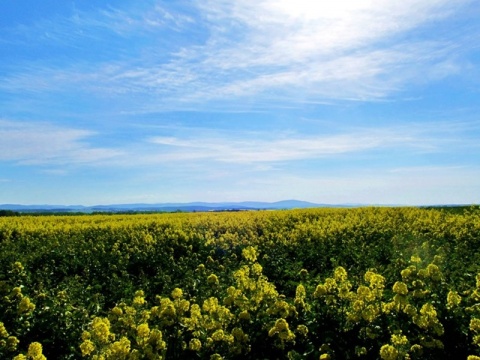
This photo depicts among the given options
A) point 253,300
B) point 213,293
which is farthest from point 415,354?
point 213,293

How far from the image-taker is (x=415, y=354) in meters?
4.98

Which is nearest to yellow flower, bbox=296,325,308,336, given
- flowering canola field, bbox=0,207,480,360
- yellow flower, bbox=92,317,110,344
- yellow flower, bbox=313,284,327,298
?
flowering canola field, bbox=0,207,480,360

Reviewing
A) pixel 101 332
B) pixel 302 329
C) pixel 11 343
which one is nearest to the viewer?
pixel 101 332

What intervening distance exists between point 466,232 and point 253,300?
12311 millimetres

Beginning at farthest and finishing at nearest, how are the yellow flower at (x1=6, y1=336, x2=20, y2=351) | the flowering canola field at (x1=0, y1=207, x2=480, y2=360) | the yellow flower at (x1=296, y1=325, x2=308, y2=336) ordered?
1. the yellow flower at (x1=6, y1=336, x2=20, y2=351)
2. the yellow flower at (x1=296, y1=325, x2=308, y2=336)
3. the flowering canola field at (x1=0, y1=207, x2=480, y2=360)

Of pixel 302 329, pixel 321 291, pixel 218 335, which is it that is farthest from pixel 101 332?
pixel 321 291

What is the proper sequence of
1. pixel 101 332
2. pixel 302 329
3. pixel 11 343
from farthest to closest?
1. pixel 11 343
2. pixel 302 329
3. pixel 101 332

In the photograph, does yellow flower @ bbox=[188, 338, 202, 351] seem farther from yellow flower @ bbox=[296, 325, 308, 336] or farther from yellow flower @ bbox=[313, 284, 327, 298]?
yellow flower @ bbox=[313, 284, 327, 298]

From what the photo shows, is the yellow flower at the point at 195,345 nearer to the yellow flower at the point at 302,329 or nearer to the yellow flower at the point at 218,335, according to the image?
the yellow flower at the point at 218,335

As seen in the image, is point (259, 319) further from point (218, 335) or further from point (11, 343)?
point (11, 343)

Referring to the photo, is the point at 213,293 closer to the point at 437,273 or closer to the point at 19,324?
the point at 19,324

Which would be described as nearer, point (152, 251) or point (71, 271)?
point (71, 271)

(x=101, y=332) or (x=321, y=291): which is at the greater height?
(x=321, y=291)

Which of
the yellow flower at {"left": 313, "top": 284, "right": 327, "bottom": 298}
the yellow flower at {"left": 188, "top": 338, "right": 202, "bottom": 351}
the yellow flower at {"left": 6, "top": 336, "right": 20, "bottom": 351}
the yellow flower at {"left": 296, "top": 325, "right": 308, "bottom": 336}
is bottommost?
the yellow flower at {"left": 6, "top": 336, "right": 20, "bottom": 351}
